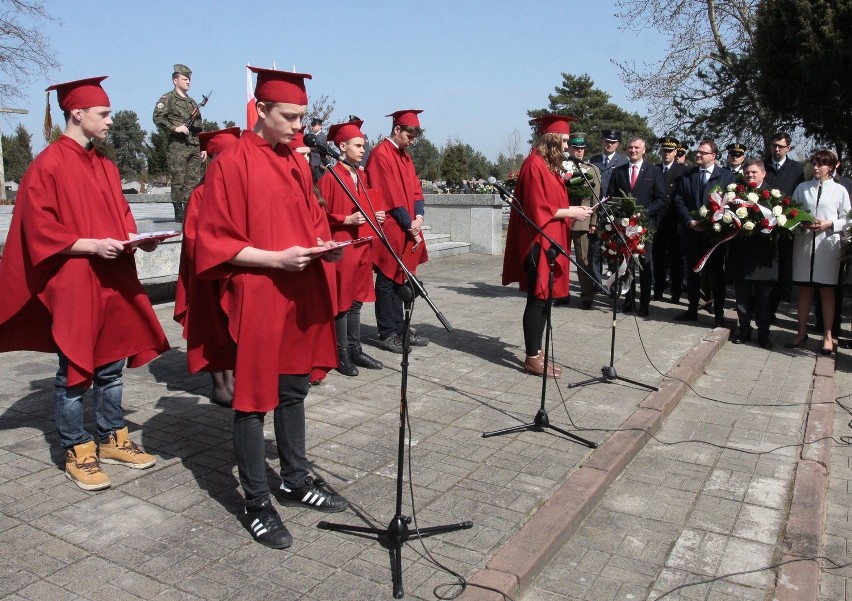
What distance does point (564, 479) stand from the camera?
186 inches

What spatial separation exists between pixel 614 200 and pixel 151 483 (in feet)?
22.4

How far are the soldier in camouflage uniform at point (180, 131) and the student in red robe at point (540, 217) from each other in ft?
16.9

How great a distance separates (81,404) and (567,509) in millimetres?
2818

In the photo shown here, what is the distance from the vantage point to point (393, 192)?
755 centimetres

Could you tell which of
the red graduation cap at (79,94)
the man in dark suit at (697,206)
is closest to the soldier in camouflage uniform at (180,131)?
the red graduation cap at (79,94)

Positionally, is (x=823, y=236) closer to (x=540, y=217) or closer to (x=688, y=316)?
(x=688, y=316)

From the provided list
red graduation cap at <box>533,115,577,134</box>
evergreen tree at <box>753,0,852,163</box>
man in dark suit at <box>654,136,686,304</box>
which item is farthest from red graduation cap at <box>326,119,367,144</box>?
evergreen tree at <box>753,0,852,163</box>

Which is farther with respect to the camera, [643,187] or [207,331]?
[643,187]

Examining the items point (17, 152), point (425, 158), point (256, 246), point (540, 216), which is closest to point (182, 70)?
point (540, 216)

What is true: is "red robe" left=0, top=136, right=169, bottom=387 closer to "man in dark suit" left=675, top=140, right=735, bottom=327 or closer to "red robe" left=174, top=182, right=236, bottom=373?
"red robe" left=174, top=182, right=236, bottom=373

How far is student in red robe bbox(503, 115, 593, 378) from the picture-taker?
6.60 m

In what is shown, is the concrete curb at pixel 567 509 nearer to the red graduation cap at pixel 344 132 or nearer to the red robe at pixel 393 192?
the red robe at pixel 393 192

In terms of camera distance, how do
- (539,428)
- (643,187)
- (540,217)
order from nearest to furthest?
(539,428)
(540,217)
(643,187)

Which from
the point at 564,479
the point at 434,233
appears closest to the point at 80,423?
the point at 564,479
